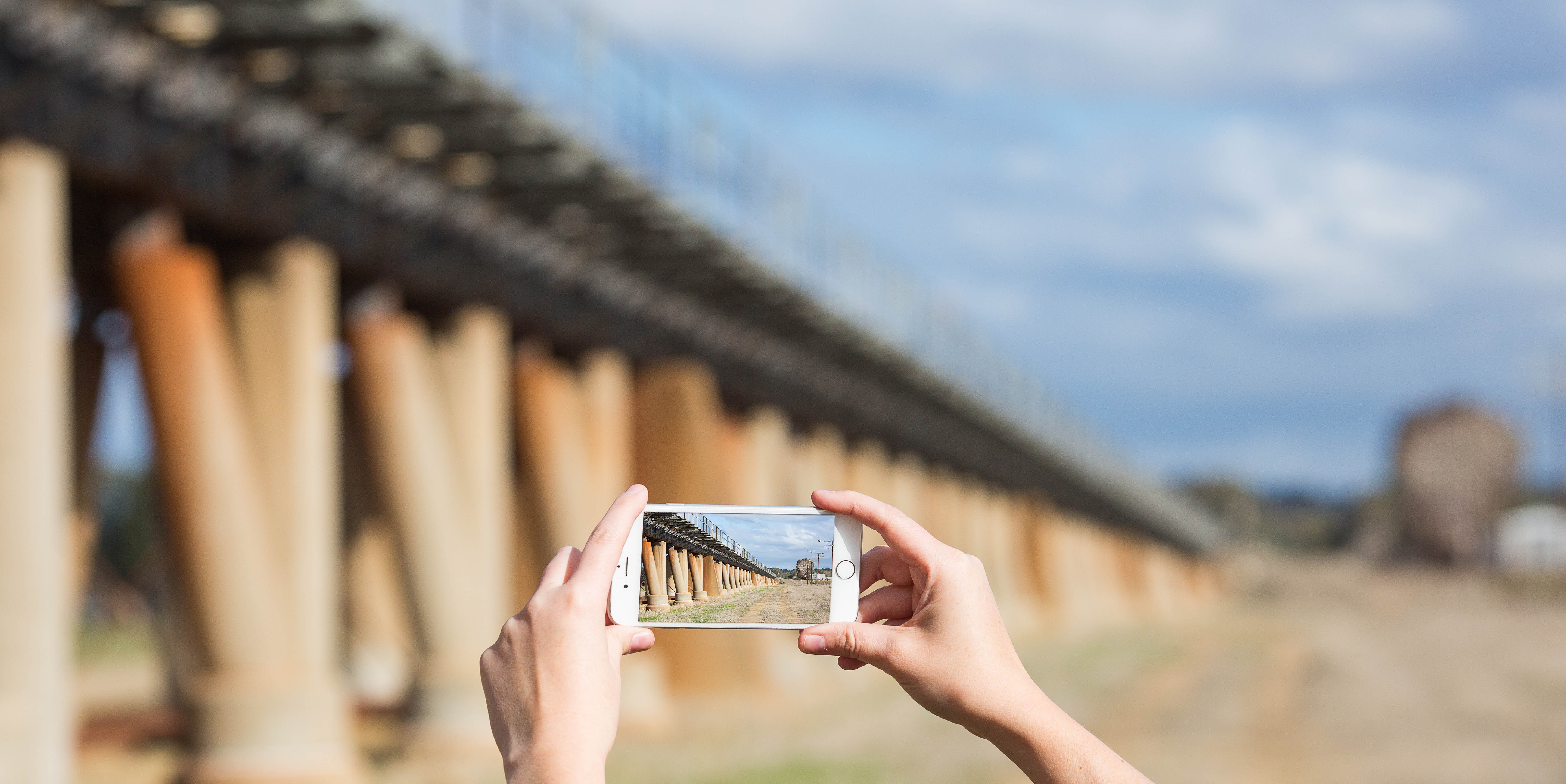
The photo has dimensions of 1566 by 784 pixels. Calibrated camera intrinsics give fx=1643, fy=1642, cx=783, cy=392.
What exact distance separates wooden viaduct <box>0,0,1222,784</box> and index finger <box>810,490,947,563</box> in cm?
1268

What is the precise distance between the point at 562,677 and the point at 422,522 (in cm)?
2083

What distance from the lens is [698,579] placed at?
2.44m

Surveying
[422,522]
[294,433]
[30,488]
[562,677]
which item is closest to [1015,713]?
[562,677]

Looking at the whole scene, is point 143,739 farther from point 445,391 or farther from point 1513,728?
point 1513,728

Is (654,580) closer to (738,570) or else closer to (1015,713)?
(738,570)

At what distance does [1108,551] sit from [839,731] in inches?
2861

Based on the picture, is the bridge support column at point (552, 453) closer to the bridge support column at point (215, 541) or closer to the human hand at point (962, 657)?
the bridge support column at point (215, 541)

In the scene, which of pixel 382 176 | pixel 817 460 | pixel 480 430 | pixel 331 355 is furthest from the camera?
pixel 817 460

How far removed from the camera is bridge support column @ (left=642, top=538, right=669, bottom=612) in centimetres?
234

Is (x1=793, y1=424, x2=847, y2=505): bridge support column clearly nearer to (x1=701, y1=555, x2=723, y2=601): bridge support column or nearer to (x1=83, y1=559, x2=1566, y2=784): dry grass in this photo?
(x1=83, y1=559, x2=1566, y2=784): dry grass

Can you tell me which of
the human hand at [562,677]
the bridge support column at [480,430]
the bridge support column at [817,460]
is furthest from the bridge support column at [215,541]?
the bridge support column at [817,460]

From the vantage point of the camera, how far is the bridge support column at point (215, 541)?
1684cm

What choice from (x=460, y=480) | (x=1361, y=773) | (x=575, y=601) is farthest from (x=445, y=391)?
(x=575, y=601)

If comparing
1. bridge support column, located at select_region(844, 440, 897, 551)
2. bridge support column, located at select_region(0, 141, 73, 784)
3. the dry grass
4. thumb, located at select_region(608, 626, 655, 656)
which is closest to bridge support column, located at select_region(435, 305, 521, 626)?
the dry grass
